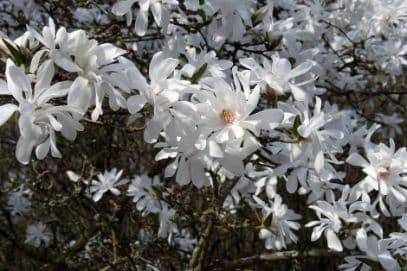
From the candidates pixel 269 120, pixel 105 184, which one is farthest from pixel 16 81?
pixel 105 184

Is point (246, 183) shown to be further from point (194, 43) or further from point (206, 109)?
point (206, 109)

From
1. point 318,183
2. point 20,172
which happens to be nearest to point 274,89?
point 318,183

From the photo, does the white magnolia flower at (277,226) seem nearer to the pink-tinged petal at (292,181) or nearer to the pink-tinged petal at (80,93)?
the pink-tinged petal at (292,181)

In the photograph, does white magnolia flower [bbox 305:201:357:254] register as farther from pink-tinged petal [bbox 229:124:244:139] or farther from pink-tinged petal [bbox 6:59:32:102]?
pink-tinged petal [bbox 6:59:32:102]

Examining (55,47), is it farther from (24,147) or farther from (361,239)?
(361,239)

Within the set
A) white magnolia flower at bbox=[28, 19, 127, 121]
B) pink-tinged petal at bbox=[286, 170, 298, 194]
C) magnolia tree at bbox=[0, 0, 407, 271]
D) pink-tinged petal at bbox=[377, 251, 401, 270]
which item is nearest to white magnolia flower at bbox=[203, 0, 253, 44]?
magnolia tree at bbox=[0, 0, 407, 271]

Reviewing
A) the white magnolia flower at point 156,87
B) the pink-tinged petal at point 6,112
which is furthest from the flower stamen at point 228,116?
the pink-tinged petal at point 6,112
